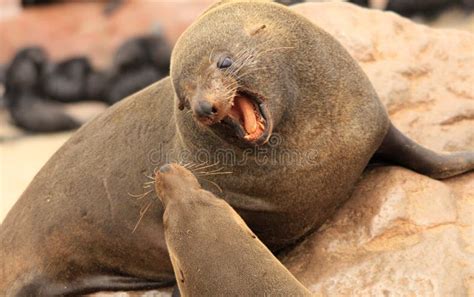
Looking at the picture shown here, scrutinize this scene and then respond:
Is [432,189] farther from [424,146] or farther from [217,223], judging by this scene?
[217,223]

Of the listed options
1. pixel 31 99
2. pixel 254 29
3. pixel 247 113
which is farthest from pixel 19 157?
pixel 247 113

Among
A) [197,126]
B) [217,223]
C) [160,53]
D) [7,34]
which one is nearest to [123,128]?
[197,126]

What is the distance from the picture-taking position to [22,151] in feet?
36.8

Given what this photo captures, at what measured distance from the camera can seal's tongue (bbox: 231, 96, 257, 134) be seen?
4.10 m

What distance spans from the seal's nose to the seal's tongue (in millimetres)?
236

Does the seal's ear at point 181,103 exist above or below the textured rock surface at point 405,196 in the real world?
above

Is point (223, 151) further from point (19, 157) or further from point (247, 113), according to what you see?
point (19, 157)

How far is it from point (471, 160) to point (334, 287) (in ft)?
3.55

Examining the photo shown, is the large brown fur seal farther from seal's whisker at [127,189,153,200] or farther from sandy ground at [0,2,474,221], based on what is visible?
sandy ground at [0,2,474,221]

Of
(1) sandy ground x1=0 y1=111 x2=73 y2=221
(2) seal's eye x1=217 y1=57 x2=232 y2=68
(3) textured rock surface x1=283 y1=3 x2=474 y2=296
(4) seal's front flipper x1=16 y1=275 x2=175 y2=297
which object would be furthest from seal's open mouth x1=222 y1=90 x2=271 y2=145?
(1) sandy ground x1=0 y1=111 x2=73 y2=221

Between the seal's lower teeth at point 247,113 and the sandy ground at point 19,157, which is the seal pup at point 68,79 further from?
the seal's lower teeth at point 247,113

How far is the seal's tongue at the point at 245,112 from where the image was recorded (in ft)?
13.5

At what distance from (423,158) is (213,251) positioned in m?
1.56

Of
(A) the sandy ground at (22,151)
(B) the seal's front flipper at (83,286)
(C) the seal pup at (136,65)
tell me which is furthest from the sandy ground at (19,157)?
(B) the seal's front flipper at (83,286)
